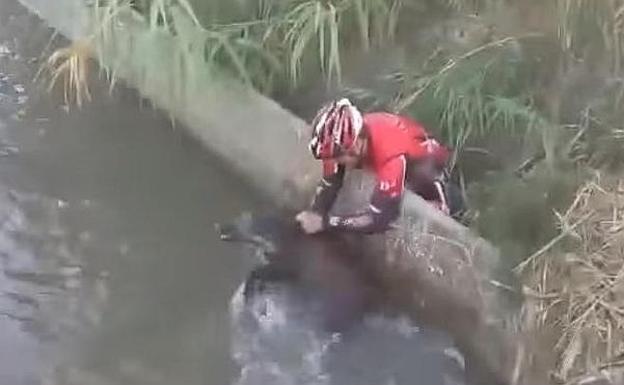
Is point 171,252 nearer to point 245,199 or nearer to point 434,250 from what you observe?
point 245,199

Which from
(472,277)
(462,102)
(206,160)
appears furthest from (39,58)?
(472,277)

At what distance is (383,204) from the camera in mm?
3770

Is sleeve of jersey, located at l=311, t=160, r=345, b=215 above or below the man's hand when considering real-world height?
above

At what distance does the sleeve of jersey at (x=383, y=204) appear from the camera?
3771 mm

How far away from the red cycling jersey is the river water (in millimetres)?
298

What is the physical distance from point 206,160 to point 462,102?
3.23ft

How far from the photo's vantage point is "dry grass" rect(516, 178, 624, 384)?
324 centimetres

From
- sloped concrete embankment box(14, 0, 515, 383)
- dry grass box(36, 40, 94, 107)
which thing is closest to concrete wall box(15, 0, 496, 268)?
sloped concrete embankment box(14, 0, 515, 383)

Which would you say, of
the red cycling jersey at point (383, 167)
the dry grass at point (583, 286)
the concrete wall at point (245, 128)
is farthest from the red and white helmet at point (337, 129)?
the dry grass at point (583, 286)

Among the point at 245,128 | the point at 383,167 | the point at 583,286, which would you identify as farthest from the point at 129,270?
the point at 583,286

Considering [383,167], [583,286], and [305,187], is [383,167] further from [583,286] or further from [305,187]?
[583,286]

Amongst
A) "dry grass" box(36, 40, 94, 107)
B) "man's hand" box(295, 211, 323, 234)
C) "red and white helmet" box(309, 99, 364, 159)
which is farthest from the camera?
"dry grass" box(36, 40, 94, 107)

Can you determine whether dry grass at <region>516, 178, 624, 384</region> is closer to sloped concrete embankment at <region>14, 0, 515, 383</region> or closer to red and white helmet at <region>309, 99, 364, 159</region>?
sloped concrete embankment at <region>14, 0, 515, 383</region>

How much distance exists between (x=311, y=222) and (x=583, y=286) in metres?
0.92
